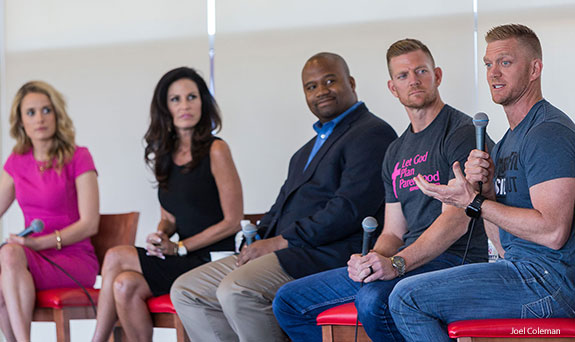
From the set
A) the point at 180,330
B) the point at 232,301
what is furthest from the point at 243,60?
the point at 232,301

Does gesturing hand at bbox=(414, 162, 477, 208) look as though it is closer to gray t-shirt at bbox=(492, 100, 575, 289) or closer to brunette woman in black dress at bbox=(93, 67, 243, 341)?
gray t-shirt at bbox=(492, 100, 575, 289)

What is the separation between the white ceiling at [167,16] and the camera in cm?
434

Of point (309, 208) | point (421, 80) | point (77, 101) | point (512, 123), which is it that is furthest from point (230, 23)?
point (512, 123)

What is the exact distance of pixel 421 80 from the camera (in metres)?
2.85

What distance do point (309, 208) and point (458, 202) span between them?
1147mm

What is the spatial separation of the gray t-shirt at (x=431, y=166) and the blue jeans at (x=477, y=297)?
0.49 meters

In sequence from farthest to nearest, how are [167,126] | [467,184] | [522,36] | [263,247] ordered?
[167,126]
[263,247]
[522,36]
[467,184]

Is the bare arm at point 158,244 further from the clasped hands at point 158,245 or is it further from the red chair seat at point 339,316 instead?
the red chair seat at point 339,316

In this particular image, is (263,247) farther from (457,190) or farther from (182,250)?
(457,190)

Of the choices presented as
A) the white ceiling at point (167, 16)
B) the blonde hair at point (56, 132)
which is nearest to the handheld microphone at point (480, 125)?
the white ceiling at point (167, 16)

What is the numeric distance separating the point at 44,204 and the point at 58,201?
3.1 inches

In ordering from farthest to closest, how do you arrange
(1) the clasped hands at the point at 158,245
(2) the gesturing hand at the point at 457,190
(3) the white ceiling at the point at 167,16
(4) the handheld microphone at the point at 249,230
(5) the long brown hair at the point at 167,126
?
(3) the white ceiling at the point at 167,16
(5) the long brown hair at the point at 167,126
(1) the clasped hands at the point at 158,245
(4) the handheld microphone at the point at 249,230
(2) the gesturing hand at the point at 457,190

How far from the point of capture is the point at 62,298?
11.8 ft

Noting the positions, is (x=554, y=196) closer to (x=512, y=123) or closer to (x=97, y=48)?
(x=512, y=123)
